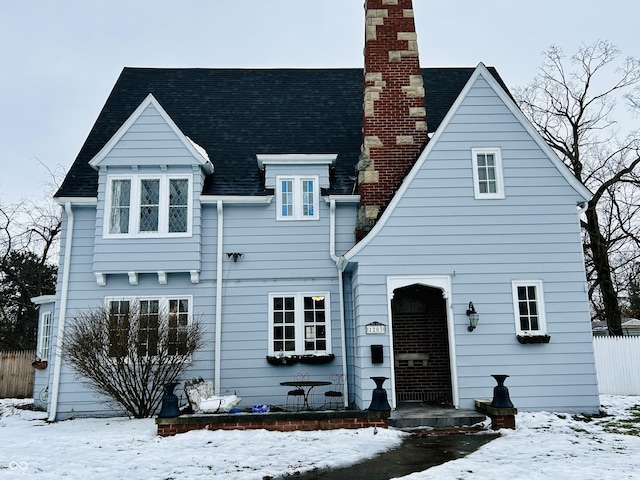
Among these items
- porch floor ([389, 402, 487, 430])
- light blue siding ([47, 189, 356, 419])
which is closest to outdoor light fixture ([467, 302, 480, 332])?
porch floor ([389, 402, 487, 430])

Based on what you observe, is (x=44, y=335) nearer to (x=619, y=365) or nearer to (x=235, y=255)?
(x=235, y=255)

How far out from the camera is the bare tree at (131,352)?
9.84m

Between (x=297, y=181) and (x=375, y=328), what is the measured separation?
4.53 meters

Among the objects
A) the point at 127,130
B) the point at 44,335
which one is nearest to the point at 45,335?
the point at 44,335

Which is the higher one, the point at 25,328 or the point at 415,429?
the point at 25,328

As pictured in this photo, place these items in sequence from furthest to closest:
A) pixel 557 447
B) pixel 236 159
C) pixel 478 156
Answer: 1. pixel 236 159
2. pixel 478 156
3. pixel 557 447

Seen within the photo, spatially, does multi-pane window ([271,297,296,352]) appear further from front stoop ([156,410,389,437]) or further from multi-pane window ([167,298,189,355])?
front stoop ([156,410,389,437])

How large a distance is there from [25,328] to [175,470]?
25.3m

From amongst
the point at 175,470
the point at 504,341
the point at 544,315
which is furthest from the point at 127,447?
the point at 544,315

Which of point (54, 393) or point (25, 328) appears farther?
point (25, 328)

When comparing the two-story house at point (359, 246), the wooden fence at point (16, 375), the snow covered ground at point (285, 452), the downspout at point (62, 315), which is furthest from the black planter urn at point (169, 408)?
the wooden fence at point (16, 375)

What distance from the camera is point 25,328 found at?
88.5 feet

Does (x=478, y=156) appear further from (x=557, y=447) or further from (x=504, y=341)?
(x=557, y=447)

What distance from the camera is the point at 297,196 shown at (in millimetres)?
12234
